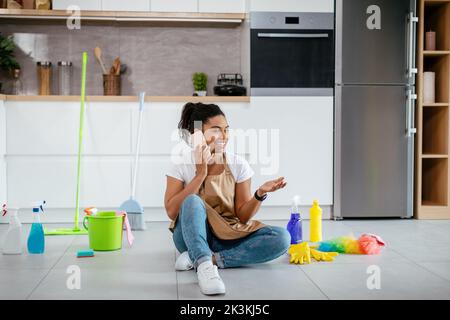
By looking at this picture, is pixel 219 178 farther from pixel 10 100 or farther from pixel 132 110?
pixel 10 100

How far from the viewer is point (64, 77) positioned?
14.3ft

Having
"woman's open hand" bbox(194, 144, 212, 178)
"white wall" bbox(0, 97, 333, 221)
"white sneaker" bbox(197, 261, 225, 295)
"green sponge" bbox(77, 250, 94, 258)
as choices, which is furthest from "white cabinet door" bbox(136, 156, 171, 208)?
"white sneaker" bbox(197, 261, 225, 295)

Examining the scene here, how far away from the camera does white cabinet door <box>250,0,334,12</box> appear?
12.9 feet

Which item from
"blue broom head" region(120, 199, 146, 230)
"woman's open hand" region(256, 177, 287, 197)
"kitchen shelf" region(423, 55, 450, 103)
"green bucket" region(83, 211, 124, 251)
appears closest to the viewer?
"woman's open hand" region(256, 177, 287, 197)

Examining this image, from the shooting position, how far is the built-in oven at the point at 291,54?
12.9 feet

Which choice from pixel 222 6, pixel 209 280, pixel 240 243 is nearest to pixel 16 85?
pixel 222 6

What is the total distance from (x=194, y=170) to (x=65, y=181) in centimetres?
147

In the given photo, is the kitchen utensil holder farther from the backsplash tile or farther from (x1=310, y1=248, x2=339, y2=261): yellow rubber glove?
(x1=310, y1=248, x2=339, y2=261): yellow rubber glove

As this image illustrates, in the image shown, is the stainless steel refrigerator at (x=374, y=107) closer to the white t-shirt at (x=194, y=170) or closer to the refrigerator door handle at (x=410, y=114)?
the refrigerator door handle at (x=410, y=114)

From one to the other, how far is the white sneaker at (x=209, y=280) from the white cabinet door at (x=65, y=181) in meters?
1.77

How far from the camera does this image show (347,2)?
3.90 metres

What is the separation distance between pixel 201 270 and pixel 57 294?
19.3 inches

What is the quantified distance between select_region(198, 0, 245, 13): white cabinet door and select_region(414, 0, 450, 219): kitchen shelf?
1.15 meters
